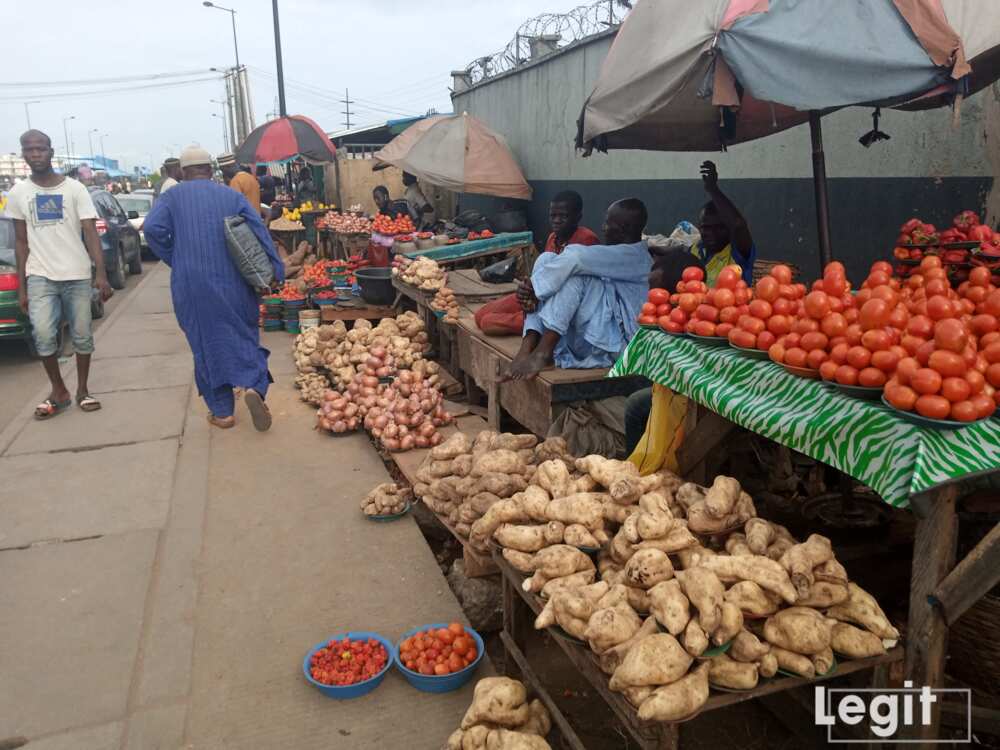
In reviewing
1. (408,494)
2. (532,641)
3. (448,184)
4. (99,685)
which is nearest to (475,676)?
(532,641)

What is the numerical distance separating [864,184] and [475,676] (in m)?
3.90

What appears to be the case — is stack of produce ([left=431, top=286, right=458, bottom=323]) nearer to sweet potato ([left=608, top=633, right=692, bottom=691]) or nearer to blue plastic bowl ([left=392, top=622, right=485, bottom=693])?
blue plastic bowl ([left=392, top=622, right=485, bottom=693])

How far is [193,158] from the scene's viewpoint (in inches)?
218

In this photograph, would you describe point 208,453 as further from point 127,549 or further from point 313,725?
point 313,725

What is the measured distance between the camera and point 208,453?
17.6 ft

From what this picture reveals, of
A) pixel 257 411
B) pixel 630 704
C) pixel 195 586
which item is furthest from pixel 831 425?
pixel 257 411

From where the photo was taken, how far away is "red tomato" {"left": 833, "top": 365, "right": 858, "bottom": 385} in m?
2.10

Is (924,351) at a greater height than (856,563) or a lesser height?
greater

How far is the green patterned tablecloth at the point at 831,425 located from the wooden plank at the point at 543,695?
1.11 m

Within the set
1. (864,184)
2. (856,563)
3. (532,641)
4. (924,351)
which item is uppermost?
(864,184)

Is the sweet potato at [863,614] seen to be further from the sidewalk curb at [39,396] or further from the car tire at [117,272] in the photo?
the car tire at [117,272]

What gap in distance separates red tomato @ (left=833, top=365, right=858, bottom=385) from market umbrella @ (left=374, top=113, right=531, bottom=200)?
7623 mm

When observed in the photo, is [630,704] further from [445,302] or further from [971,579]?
[445,302]

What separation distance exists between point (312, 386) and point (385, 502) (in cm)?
262
